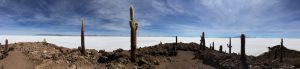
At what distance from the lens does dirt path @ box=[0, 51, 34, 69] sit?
3334 cm

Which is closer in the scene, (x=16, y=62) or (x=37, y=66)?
(x=37, y=66)

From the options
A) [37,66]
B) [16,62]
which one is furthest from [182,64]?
[16,62]

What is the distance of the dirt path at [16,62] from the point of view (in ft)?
109

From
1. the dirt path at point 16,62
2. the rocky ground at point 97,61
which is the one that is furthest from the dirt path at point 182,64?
the dirt path at point 16,62

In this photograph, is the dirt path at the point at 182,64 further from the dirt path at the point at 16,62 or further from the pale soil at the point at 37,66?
the dirt path at the point at 16,62

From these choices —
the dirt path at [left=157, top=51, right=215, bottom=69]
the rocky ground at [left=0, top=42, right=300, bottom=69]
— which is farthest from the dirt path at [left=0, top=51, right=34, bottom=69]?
the dirt path at [left=157, top=51, right=215, bottom=69]

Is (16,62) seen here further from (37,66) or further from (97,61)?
(97,61)

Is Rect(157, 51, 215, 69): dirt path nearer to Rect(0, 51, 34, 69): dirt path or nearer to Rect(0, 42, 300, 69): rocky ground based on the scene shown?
Rect(0, 42, 300, 69): rocky ground

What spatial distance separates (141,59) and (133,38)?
2474 millimetres

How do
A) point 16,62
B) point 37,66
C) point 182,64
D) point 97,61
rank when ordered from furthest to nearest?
point 182,64 < point 97,61 < point 16,62 < point 37,66

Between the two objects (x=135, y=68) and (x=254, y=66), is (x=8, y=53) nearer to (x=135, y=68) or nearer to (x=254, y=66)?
(x=135, y=68)

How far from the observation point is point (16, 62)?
34625 millimetres

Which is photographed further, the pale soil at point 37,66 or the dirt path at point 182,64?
the dirt path at point 182,64

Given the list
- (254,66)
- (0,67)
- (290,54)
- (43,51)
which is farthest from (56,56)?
(290,54)
